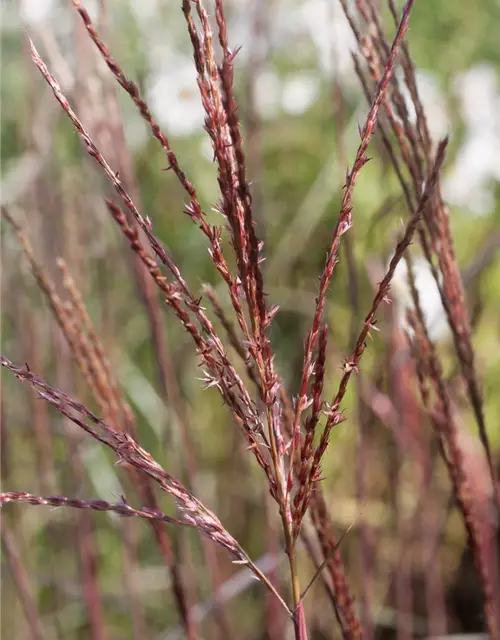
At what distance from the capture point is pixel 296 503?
0.27 meters

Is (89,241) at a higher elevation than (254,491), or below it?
higher

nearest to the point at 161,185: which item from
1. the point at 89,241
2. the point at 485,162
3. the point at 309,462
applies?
the point at 89,241

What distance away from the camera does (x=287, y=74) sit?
65.3 inches

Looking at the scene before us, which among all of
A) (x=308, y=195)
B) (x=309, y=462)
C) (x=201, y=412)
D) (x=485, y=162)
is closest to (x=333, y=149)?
(x=308, y=195)

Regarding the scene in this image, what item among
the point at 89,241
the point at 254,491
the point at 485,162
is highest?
the point at 485,162

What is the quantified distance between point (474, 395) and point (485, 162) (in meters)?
1.07

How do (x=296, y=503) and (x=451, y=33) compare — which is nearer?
(x=296, y=503)

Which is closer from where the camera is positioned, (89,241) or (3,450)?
(3,450)

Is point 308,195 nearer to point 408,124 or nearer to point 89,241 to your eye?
point 89,241

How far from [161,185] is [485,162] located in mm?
651

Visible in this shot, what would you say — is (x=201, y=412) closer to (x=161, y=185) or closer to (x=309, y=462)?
(x=161, y=185)

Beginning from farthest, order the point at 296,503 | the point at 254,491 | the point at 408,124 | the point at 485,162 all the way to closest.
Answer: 1. the point at 485,162
2. the point at 254,491
3. the point at 408,124
4. the point at 296,503

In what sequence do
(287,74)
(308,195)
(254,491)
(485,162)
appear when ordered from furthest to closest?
(287,74), (308,195), (485,162), (254,491)

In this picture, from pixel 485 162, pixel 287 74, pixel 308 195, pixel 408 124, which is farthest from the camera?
pixel 287 74
